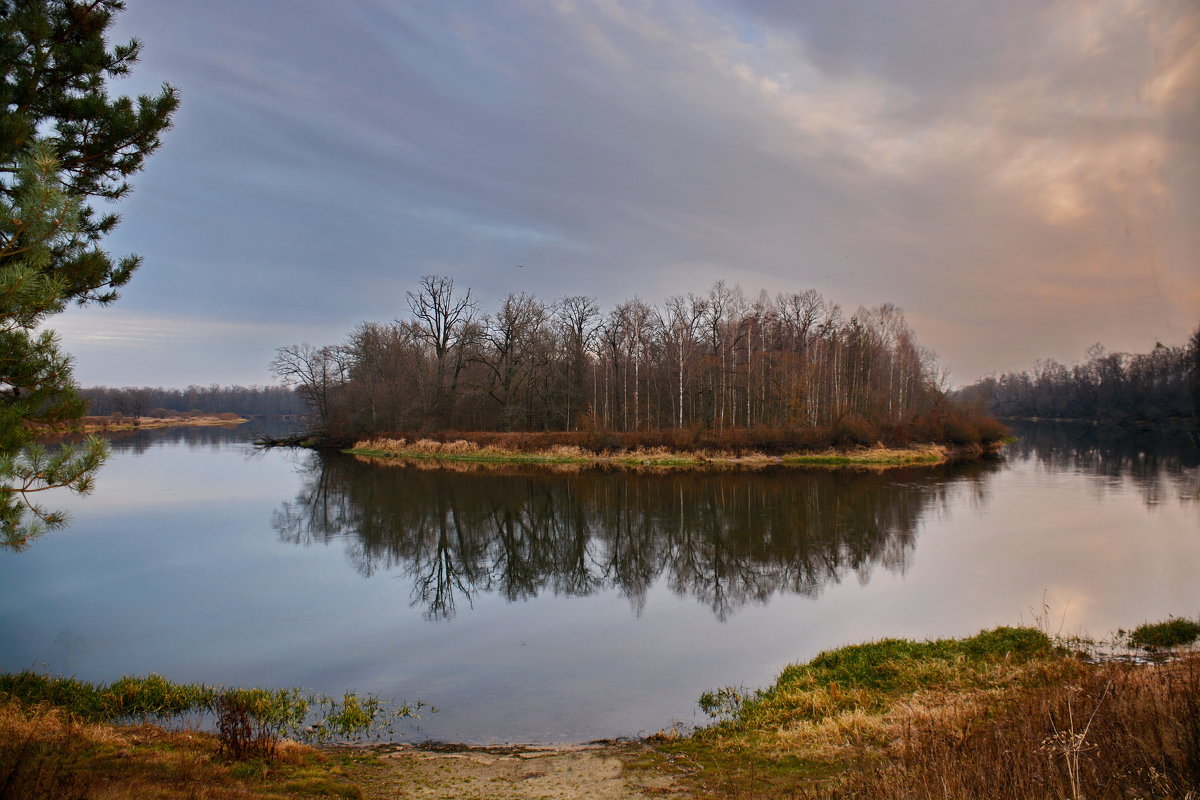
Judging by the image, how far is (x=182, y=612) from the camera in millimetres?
12258

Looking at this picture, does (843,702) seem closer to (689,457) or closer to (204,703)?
(204,703)

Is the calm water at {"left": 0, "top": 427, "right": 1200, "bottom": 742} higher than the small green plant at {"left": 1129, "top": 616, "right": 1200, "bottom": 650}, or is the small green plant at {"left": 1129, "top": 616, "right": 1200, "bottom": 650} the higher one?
the small green plant at {"left": 1129, "top": 616, "right": 1200, "bottom": 650}

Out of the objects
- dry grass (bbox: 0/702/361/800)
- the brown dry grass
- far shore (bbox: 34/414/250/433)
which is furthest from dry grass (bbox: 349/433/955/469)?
dry grass (bbox: 0/702/361/800)

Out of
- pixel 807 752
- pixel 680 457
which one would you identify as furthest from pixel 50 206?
pixel 680 457

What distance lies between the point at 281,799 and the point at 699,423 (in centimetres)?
4151

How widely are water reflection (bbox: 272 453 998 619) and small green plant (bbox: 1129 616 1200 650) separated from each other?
529 centimetres

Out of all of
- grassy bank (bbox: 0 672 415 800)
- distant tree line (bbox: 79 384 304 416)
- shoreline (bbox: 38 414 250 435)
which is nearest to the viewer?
grassy bank (bbox: 0 672 415 800)

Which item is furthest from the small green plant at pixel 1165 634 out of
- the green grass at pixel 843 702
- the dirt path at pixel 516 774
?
the dirt path at pixel 516 774

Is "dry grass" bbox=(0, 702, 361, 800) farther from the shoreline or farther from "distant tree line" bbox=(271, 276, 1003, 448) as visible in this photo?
"distant tree line" bbox=(271, 276, 1003, 448)

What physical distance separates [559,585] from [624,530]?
5657 mm

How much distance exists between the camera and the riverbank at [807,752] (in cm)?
398

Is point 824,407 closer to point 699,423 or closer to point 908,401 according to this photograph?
point 699,423

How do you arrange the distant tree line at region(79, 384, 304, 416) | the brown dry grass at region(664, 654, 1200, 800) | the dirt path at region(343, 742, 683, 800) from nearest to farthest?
the brown dry grass at region(664, 654, 1200, 800) → the dirt path at region(343, 742, 683, 800) → the distant tree line at region(79, 384, 304, 416)

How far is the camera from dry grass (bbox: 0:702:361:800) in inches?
156
